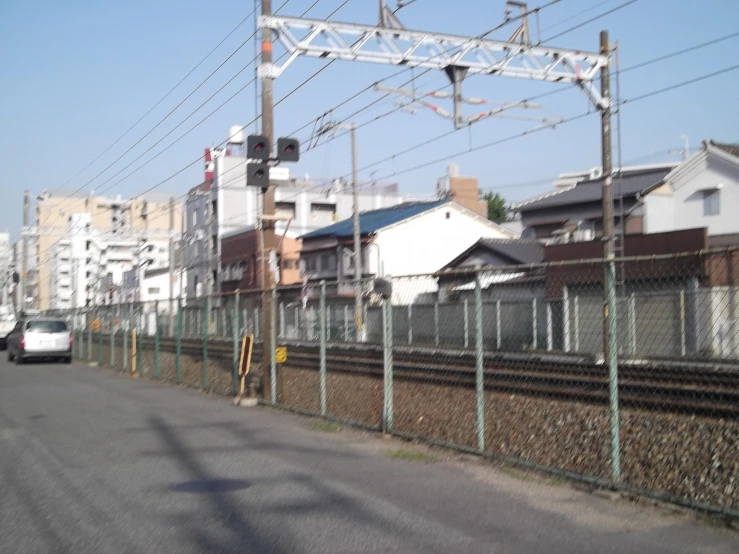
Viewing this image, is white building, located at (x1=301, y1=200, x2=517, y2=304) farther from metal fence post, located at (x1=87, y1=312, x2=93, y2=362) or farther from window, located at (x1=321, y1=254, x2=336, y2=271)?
metal fence post, located at (x1=87, y1=312, x2=93, y2=362)

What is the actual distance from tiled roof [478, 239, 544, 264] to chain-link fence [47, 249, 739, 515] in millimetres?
19597

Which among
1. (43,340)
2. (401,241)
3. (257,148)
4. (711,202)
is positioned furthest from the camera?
(401,241)

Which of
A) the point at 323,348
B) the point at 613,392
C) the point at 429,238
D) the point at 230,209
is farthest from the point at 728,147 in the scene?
the point at 230,209

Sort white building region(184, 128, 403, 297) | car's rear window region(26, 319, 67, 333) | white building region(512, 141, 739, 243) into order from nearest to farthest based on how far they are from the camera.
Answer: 1. car's rear window region(26, 319, 67, 333)
2. white building region(512, 141, 739, 243)
3. white building region(184, 128, 403, 297)

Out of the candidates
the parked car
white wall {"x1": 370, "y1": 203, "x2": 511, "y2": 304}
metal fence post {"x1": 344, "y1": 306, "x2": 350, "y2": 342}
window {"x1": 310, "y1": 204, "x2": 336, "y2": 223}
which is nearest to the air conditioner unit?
white wall {"x1": 370, "y1": 203, "x2": 511, "y2": 304}

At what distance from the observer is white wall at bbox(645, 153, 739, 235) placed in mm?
31562

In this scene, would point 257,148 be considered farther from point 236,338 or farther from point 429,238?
point 429,238

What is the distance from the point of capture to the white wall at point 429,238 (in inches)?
1725

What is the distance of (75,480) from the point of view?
25.8 ft

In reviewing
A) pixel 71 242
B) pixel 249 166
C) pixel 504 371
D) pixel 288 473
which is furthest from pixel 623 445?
pixel 71 242

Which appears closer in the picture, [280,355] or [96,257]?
[280,355]

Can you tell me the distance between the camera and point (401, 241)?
44156 millimetres

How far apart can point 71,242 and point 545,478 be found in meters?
65.4

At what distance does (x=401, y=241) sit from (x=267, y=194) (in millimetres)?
30060
